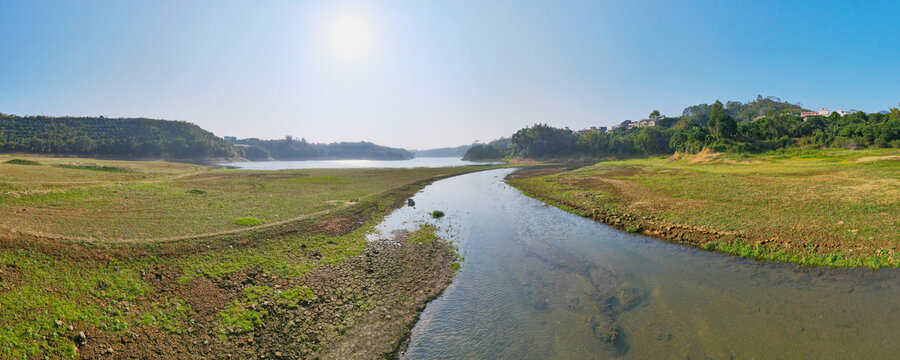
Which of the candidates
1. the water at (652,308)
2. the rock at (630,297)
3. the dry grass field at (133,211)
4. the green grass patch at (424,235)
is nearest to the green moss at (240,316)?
the water at (652,308)

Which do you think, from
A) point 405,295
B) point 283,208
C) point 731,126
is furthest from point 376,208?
point 731,126

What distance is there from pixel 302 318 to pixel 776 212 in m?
25.8

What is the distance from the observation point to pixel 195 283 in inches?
393

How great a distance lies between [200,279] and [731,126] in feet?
307

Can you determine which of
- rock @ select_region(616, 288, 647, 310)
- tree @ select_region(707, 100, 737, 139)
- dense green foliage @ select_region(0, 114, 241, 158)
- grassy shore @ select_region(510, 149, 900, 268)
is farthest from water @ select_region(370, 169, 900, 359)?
dense green foliage @ select_region(0, 114, 241, 158)

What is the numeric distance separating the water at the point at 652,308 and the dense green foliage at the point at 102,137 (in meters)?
138

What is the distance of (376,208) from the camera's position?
25.7 metres

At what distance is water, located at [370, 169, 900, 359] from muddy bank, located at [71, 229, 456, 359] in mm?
1016

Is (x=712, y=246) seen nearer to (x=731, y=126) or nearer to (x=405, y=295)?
(x=405, y=295)

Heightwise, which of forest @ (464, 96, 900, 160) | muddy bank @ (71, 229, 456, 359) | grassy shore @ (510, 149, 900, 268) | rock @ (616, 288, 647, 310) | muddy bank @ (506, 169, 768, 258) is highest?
forest @ (464, 96, 900, 160)

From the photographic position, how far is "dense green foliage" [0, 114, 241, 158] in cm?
8881

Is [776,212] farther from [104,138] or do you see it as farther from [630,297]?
[104,138]

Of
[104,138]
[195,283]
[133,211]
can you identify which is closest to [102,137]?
[104,138]

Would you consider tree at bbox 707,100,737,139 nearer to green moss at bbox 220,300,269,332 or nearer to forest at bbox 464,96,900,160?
forest at bbox 464,96,900,160
